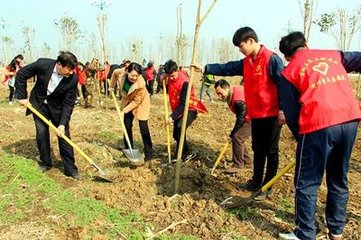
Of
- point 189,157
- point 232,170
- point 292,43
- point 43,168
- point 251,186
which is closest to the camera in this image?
point 292,43

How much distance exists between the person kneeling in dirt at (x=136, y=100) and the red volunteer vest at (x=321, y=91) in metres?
3.05

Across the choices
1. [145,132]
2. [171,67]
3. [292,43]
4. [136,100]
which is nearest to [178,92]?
[171,67]

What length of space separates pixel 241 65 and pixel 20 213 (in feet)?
8.91

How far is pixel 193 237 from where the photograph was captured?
3254 millimetres

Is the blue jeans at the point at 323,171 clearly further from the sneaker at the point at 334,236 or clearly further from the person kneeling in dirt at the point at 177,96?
the person kneeling in dirt at the point at 177,96

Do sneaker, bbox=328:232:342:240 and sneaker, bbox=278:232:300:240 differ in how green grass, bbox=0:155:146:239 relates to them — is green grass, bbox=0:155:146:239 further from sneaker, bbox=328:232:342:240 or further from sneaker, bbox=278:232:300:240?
sneaker, bbox=328:232:342:240

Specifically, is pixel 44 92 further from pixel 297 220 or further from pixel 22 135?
pixel 297 220

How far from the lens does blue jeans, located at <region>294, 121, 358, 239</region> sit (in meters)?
2.82

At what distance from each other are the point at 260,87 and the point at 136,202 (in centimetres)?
174

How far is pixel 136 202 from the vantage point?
13.0 ft

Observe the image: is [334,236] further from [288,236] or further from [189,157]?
[189,157]

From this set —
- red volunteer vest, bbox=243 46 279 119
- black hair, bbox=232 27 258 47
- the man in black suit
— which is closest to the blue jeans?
red volunteer vest, bbox=243 46 279 119

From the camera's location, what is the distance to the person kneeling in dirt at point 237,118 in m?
4.99

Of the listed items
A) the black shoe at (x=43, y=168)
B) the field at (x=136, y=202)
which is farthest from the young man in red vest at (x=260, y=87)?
the black shoe at (x=43, y=168)
